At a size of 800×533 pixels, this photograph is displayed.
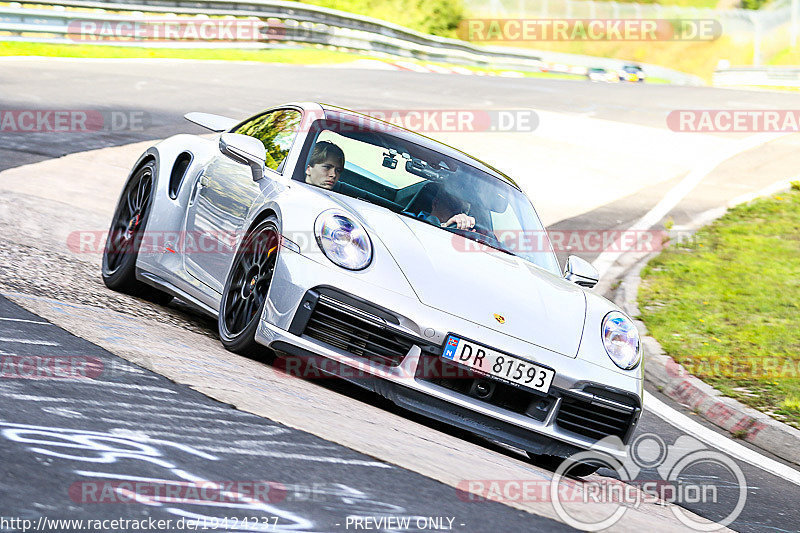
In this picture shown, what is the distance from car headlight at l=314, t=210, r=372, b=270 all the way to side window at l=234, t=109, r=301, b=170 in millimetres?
998

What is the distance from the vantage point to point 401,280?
5172 millimetres

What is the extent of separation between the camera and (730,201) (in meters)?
15.6

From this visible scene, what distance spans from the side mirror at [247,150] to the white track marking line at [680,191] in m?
4.74

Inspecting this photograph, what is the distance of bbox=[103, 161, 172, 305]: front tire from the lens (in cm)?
697

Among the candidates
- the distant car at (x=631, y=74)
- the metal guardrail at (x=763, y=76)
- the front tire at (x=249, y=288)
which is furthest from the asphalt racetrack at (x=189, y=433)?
the distant car at (x=631, y=74)

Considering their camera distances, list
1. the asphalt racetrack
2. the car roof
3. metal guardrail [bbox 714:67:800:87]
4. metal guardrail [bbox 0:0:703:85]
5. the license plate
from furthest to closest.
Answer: metal guardrail [bbox 714:67:800:87] → metal guardrail [bbox 0:0:703:85] → the car roof → the license plate → the asphalt racetrack

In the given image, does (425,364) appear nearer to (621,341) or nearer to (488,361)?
(488,361)

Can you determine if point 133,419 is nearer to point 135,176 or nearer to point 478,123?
point 135,176

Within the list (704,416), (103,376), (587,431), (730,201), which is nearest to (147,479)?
(103,376)

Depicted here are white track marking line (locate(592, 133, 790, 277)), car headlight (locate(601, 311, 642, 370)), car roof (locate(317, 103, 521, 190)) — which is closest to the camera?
car headlight (locate(601, 311, 642, 370))

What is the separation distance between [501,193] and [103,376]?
2.98 meters

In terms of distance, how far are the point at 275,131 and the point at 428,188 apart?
109cm

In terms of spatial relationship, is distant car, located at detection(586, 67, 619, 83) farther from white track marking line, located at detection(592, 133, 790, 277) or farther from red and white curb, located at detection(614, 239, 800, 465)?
red and white curb, located at detection(614, 239, 800, 465)

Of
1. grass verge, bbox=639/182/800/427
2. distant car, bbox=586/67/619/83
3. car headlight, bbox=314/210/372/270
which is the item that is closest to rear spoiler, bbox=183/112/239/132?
car headlight, bbox=314/210/372/270
